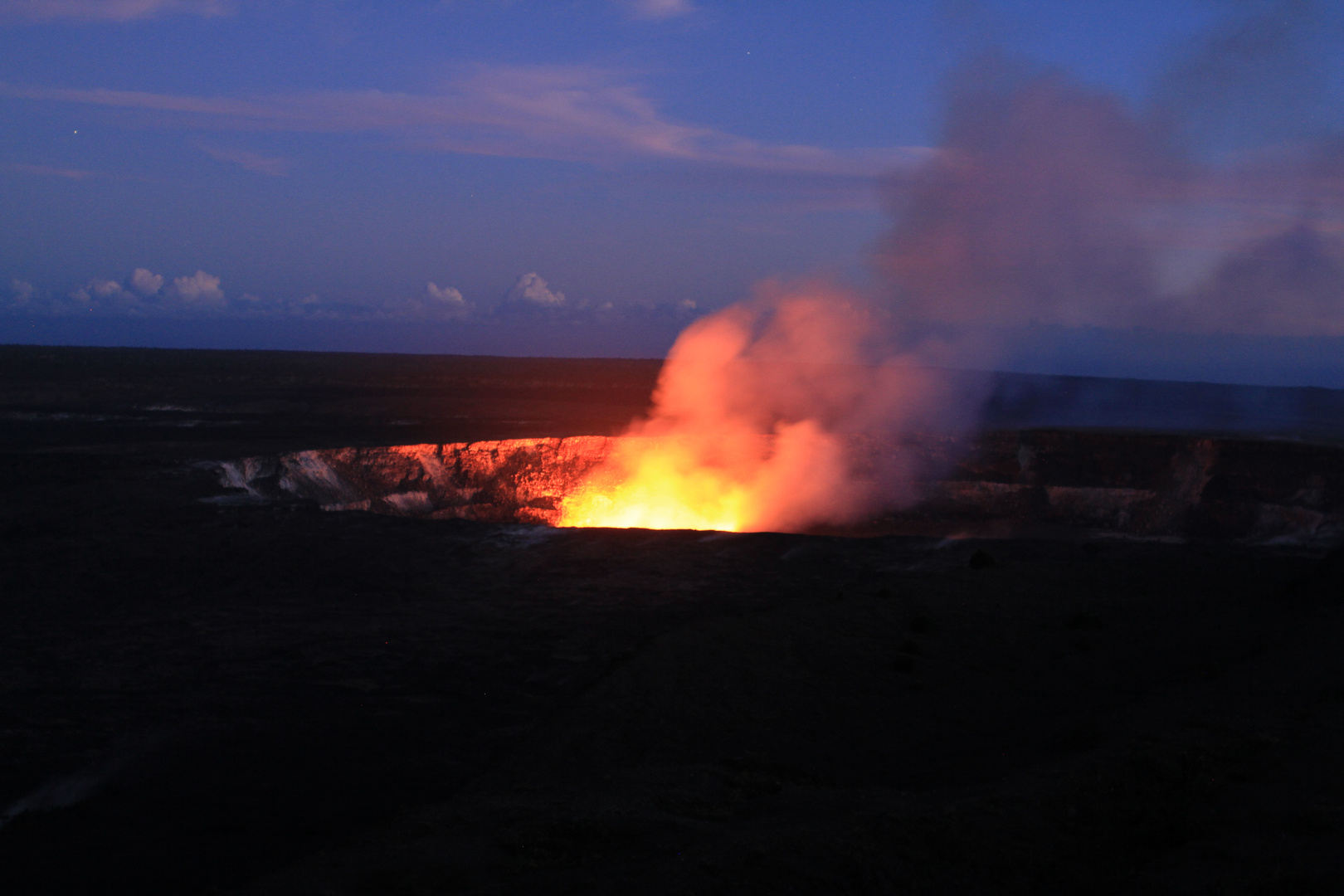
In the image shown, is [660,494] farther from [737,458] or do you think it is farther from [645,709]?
[645,709]

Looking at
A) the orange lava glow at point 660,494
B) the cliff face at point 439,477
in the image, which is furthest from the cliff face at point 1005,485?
the orange lava glow at point 660,494

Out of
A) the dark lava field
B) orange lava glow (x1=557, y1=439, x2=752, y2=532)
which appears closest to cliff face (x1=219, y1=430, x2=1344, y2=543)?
orange lava glow (x1=557, y1=439, x2=752, y2=532)

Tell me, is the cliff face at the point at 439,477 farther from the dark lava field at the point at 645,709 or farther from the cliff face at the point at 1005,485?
the dark lava field at the point at 645,709

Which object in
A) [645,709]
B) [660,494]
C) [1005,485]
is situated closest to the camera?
[645,709]

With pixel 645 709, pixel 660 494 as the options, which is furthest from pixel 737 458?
pixel 645 709

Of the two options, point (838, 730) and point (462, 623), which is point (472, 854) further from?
point (462, 623)
